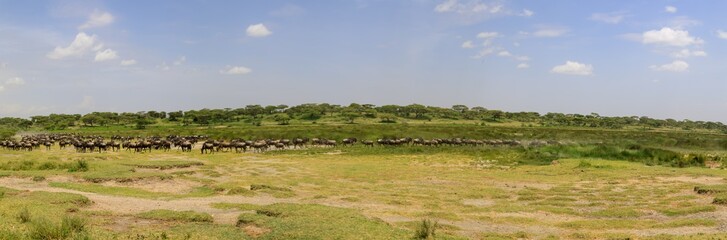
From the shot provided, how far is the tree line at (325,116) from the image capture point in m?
141

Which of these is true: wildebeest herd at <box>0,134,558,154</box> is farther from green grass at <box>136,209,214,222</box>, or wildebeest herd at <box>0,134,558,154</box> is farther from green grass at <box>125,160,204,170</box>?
green grass at <box>136,209,214,222</box>

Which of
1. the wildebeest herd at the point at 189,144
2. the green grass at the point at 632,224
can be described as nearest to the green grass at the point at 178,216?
the green grass at the point at 632,224

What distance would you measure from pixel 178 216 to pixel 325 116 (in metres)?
131

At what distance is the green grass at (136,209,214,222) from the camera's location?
1761 cm

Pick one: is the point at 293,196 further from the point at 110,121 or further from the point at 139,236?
the point at 110,121

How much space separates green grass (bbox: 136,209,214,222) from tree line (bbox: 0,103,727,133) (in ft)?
371

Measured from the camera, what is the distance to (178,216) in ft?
→ 58.4

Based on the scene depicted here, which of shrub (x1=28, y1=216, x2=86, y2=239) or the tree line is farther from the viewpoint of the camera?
the tree line

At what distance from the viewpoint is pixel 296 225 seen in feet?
53.9

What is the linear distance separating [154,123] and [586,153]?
117734mm

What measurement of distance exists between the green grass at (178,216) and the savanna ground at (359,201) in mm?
45

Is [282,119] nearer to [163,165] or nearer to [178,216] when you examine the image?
[163,165]

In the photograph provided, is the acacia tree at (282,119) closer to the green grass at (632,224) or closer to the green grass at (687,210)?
the green grass at (687,210)

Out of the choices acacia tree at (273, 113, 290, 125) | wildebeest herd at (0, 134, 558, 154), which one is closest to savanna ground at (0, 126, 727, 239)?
wildebeest herd at (0, 134, 558, 154)
